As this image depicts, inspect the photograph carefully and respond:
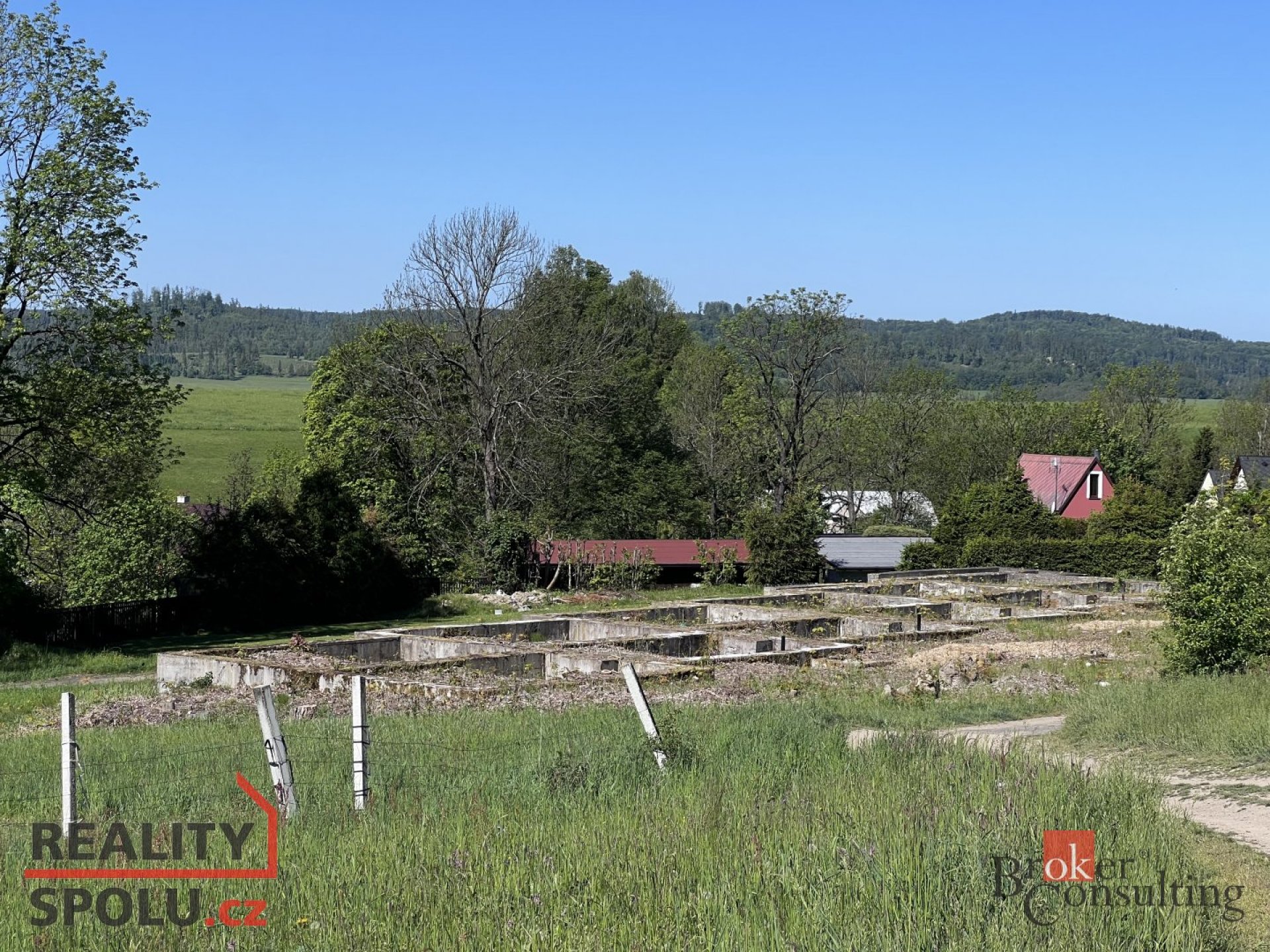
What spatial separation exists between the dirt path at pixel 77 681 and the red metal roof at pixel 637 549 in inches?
819

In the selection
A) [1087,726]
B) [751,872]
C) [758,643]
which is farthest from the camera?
[758,643]

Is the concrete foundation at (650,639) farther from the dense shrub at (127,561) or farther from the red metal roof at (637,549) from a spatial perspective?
the dense shrub at (127,561)

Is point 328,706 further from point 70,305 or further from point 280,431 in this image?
point 280,431

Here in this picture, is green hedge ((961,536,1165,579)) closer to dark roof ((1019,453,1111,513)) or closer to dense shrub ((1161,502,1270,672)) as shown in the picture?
dark roof ((1019,453,1111,513))

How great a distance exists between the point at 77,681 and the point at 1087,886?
22.0m

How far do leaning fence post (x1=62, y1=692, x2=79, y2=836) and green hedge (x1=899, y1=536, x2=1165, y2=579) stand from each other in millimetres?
41270

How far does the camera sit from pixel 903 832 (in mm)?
7445

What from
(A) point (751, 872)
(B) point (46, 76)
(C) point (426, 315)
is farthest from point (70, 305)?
(A) point (751, 872)

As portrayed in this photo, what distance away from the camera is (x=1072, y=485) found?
217 ft

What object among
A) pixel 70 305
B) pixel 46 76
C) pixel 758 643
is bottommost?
pixel 758 643

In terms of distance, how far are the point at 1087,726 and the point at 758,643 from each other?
42.5 feet

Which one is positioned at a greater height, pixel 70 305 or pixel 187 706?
pixel 70 305

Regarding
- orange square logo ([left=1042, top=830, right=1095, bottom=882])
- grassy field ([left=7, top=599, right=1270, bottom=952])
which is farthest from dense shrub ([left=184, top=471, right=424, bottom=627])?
orange square logo ([left=1042, top=830, right=1095, bottom=882])

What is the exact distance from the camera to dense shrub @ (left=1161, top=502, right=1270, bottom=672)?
17734 mm
